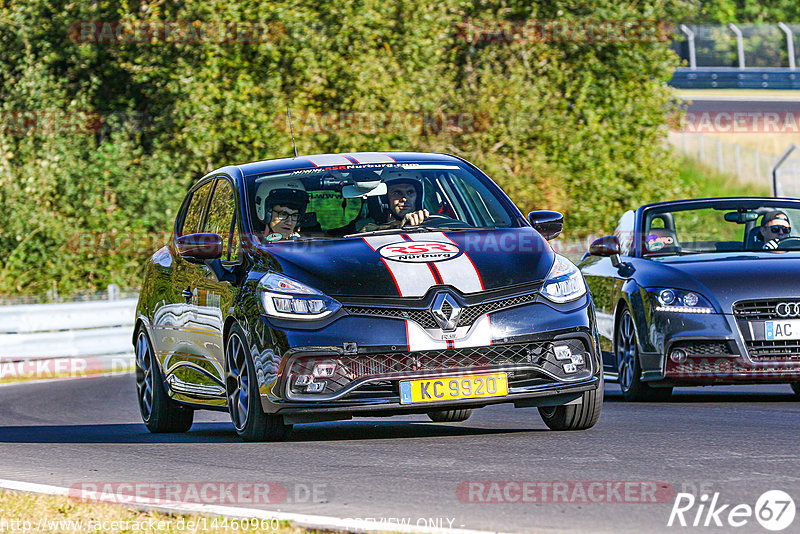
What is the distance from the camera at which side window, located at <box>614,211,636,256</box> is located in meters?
12.4

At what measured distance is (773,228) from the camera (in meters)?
12.2

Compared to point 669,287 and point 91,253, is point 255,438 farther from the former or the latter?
point 91,253

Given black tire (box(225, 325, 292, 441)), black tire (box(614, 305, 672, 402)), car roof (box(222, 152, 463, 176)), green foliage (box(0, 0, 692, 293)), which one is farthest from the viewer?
green foliage (box(0, 0, 692, 293))

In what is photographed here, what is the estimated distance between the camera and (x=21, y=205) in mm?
27750

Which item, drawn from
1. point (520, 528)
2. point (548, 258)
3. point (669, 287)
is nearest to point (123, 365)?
point (669, 287)

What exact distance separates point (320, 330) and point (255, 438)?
95cm

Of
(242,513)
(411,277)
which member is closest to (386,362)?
(411,277)

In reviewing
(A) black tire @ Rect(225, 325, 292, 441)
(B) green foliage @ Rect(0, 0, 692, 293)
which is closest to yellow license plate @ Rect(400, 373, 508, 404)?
(A) black tire @ Rect(225, 325, 292, 441)

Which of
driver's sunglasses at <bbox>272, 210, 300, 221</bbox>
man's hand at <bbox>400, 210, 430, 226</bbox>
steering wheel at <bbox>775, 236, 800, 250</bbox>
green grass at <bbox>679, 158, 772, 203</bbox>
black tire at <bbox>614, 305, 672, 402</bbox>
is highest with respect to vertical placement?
driver's sunglasses at <bbox>272, 210, 300, 221</bbox>

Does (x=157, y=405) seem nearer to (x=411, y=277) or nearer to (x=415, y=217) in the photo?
(x=415, y=217)

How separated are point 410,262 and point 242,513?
2365 millimetres

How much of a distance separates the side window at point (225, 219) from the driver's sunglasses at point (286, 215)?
27cm

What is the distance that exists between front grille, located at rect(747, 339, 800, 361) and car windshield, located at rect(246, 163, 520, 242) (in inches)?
96.8

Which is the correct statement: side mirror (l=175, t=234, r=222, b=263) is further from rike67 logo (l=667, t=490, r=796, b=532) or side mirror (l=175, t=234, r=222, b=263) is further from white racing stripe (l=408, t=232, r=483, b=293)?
rike67 logo (l=667, t=490, r=796, b=532)
